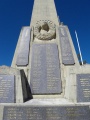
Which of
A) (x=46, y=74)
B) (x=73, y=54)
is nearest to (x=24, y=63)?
(x=46, y=74)

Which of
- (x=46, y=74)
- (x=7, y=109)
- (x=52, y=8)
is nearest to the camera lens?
(x=7, y=109)

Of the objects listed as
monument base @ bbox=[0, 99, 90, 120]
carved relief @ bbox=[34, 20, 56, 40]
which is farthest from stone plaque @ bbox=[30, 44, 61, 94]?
monument base @ bbox=[0, 99, 90, 120]

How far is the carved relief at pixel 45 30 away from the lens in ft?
28.6

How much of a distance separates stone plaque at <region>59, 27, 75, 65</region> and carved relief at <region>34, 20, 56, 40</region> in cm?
45

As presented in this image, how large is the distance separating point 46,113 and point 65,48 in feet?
12.4

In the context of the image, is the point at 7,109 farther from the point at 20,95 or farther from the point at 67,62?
the point at 67,62

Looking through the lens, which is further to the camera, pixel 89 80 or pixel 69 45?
pixel 69 45

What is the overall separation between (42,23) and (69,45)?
1856 millimetres

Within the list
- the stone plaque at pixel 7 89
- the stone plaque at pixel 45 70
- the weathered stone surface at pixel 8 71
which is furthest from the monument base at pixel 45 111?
the stone plaque at pixel 45 70

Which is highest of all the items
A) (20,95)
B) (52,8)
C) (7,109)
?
(52,8)

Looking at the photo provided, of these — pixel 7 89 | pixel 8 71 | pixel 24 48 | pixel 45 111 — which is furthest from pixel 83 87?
pixel 24 48

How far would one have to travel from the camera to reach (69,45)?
8484mm

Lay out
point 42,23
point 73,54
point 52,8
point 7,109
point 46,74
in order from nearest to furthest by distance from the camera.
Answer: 1. point 7,109
2. point 46,74
3. point 73,54
4. point 42,23
5. point 52,8

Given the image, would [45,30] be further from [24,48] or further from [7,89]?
[7,89]
